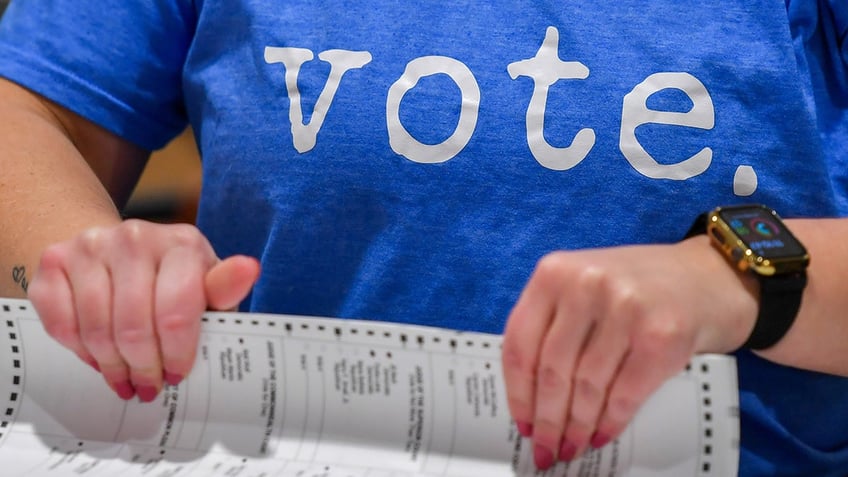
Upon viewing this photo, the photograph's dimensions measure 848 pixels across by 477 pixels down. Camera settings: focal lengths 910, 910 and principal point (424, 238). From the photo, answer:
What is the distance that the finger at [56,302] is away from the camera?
1.85 ft

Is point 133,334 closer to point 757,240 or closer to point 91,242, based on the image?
point 91,242

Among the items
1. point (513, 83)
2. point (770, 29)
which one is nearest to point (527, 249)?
point (513, 83)

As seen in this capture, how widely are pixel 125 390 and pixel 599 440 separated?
30 centimetres

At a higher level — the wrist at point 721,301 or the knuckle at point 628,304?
the knuckle at point 628,304

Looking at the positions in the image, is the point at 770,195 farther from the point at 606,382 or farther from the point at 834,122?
the point at 606,382

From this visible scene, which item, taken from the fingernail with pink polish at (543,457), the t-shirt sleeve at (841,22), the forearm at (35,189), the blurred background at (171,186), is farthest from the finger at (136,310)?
the blurred background at (171,186)

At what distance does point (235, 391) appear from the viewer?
1.86ft

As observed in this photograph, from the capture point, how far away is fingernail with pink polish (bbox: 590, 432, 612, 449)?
511 mm

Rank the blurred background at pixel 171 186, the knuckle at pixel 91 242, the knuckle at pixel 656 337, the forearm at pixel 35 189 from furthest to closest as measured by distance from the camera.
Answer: the blurred background at pixel 171 186, the forearm at pixel 35 189, the knuckle at pixel 91 242, the knuckle at pixel 656 337

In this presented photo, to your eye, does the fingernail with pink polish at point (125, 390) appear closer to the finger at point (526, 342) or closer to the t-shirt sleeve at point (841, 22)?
the finger at point (526, 342)

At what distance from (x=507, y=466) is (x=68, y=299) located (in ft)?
0.95

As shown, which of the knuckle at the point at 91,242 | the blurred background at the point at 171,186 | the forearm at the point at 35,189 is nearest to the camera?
the knuckle at the point at 91,242

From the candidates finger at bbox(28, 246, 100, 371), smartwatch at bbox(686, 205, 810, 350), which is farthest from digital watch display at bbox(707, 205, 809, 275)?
finger at bbox(28, 246, 100, 371)

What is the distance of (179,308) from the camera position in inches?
21.7
